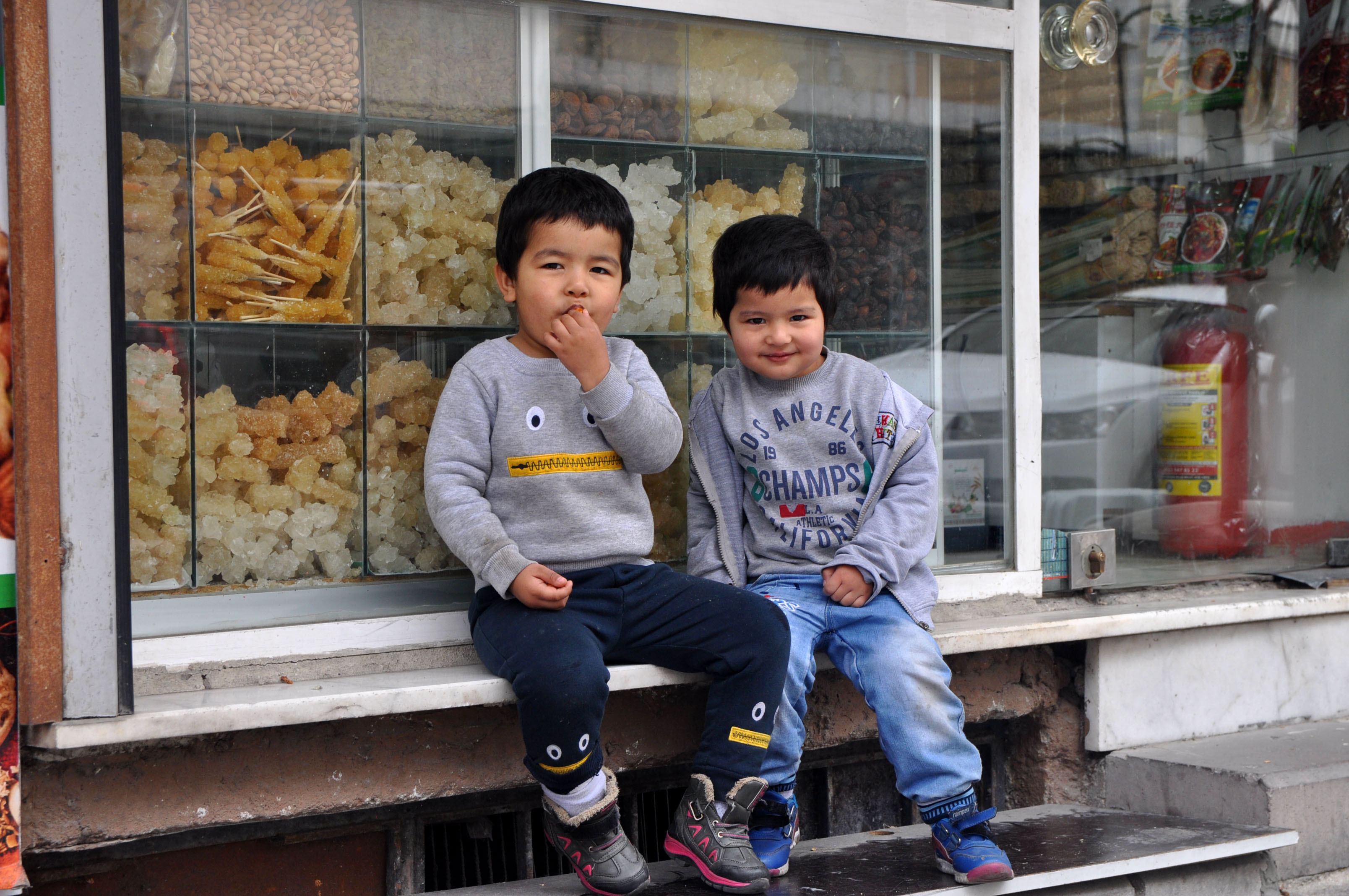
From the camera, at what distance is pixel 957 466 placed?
3.13 meters

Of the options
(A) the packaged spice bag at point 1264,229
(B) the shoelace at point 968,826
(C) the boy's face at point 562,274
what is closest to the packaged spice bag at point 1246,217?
(A) the packaged spice bag at point 1264,229

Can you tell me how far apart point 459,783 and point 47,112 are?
1.41 metres

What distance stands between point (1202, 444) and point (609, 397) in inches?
86.0

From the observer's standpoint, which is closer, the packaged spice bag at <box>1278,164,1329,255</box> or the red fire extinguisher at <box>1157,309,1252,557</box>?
the red fire extinguisher at <box>1157,309,1252,557</box>

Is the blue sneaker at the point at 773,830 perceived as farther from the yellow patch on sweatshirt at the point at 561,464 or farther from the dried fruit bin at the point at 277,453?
the dried fruit bin at the point at 277,453

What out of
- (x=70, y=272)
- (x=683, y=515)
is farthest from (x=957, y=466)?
(x=70, y=272)

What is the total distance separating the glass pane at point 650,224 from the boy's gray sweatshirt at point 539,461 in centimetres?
39

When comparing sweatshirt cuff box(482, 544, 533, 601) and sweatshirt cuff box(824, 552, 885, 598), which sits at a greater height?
sweatshirt cuff box(482, 544, 533, 601)

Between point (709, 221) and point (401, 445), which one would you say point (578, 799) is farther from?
point (709, 221)

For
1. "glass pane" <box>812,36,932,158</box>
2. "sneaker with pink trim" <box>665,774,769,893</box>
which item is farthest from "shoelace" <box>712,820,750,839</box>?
"glass pane" <box>812,36,932,158</box>

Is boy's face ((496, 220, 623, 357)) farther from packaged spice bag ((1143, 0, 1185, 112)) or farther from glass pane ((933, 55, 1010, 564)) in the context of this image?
packaged spice bag ((1143, 0, 1185, 112))

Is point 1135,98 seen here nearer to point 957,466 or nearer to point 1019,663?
point 957,466

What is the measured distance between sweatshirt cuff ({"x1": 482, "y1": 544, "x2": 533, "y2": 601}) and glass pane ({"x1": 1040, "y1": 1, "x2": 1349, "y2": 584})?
5.77 ft

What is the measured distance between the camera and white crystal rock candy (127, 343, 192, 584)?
222 cm
